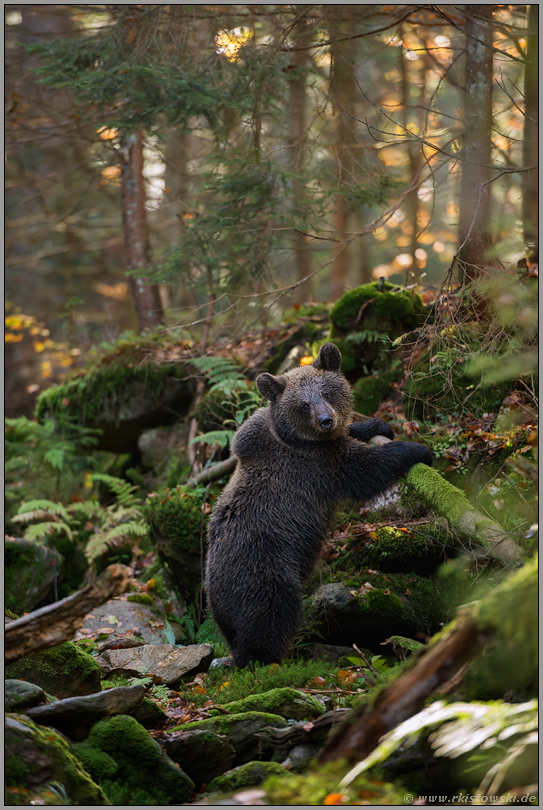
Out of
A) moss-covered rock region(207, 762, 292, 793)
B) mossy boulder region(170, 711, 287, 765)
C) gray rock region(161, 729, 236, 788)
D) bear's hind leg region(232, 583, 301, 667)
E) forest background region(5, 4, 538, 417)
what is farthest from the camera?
forest background region(5, 4, 538, 417)

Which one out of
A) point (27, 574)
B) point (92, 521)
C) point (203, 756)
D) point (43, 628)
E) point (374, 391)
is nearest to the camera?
point (43, 628)

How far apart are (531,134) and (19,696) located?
35.6 feet

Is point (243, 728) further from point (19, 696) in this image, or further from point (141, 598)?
point (141, 598)

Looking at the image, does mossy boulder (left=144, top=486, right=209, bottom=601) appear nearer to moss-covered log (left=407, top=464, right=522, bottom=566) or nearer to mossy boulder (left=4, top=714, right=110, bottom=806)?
moss-covered log (left=407, top=464, right=522, bottom=566)

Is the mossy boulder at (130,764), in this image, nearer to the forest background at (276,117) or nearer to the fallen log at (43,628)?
the fallen log at (43,628)

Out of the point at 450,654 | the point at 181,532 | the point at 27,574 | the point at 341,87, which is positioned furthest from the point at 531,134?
the point at 27,574

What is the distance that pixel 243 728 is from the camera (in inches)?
218

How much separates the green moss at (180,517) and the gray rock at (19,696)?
15.4 feet

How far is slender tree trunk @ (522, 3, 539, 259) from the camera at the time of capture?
8656mm

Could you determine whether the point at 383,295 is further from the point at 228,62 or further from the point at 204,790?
the point at 204,790

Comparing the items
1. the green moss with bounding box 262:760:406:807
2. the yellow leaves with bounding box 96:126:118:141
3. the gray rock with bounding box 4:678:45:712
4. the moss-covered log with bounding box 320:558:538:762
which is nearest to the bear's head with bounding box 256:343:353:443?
the moss-covered log with bounding box 320:558:538:762

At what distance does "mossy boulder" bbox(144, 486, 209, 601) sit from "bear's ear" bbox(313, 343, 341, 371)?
3261mm

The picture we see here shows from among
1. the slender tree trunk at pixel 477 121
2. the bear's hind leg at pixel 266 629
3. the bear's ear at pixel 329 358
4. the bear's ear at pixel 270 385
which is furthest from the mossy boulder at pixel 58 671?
the slender tree trunk at pixel 477 121

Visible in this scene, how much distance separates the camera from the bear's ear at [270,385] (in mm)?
8117
